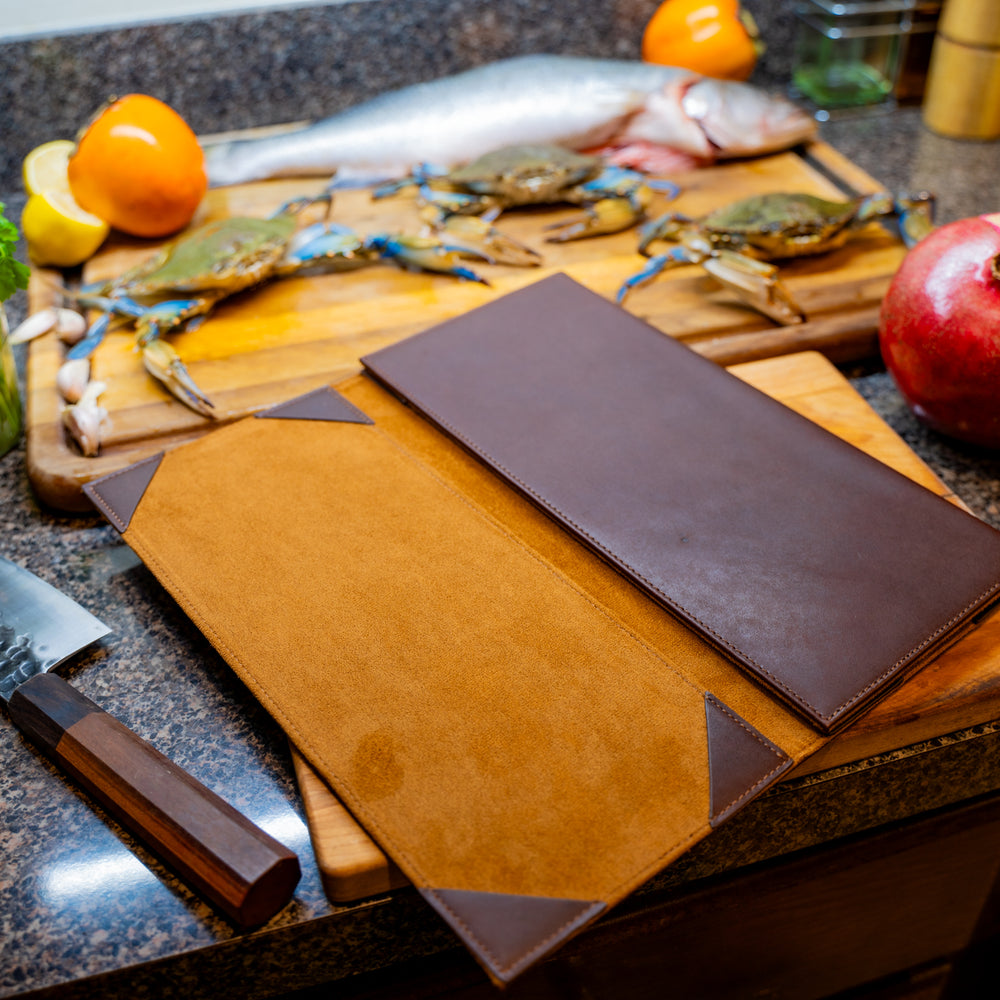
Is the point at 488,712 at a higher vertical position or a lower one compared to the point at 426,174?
lower

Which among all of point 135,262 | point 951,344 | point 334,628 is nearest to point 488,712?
point 334,628

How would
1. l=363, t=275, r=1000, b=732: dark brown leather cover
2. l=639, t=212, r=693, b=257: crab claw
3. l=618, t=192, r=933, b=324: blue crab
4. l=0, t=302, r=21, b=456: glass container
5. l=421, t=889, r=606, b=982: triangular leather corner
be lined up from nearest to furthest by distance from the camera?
l=421, t=889, r=606, b=982: triangular leather corner < l=363, t=275, r=1000, b=732: dark brown leather cover < l=0, t=302, r=21, b=456: glass container < l=618, t=192, r=933, b=324: blue crab < l=639, t=212, r=693, b=257: crab claw

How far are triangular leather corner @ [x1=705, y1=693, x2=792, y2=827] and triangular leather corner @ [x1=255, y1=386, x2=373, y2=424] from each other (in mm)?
372

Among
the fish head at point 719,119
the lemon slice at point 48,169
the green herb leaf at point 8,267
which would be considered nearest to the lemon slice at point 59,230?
the lemon slice at point 48,169

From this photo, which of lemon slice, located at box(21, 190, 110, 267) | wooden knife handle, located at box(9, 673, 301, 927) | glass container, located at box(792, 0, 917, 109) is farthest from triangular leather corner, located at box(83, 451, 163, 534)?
glass container, located at box(792, 0, 917, 109)

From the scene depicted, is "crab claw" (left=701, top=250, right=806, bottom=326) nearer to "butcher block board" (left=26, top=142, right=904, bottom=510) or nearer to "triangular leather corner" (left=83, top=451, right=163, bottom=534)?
"butcher block board" (left=26, top=142, right=904, bottom=510)

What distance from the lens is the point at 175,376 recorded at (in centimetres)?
84

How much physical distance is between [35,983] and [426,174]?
0.96 m

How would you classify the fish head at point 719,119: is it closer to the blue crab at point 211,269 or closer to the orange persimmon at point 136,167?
the blue crab at point 211,269

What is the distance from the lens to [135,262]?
1.07 m

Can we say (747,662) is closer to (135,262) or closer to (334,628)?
(334,628)

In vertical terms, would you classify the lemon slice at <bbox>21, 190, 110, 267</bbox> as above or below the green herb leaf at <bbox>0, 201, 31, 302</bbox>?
below

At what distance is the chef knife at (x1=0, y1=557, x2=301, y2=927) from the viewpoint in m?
0.49

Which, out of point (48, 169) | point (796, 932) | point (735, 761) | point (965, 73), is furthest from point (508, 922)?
point (965, 73)
